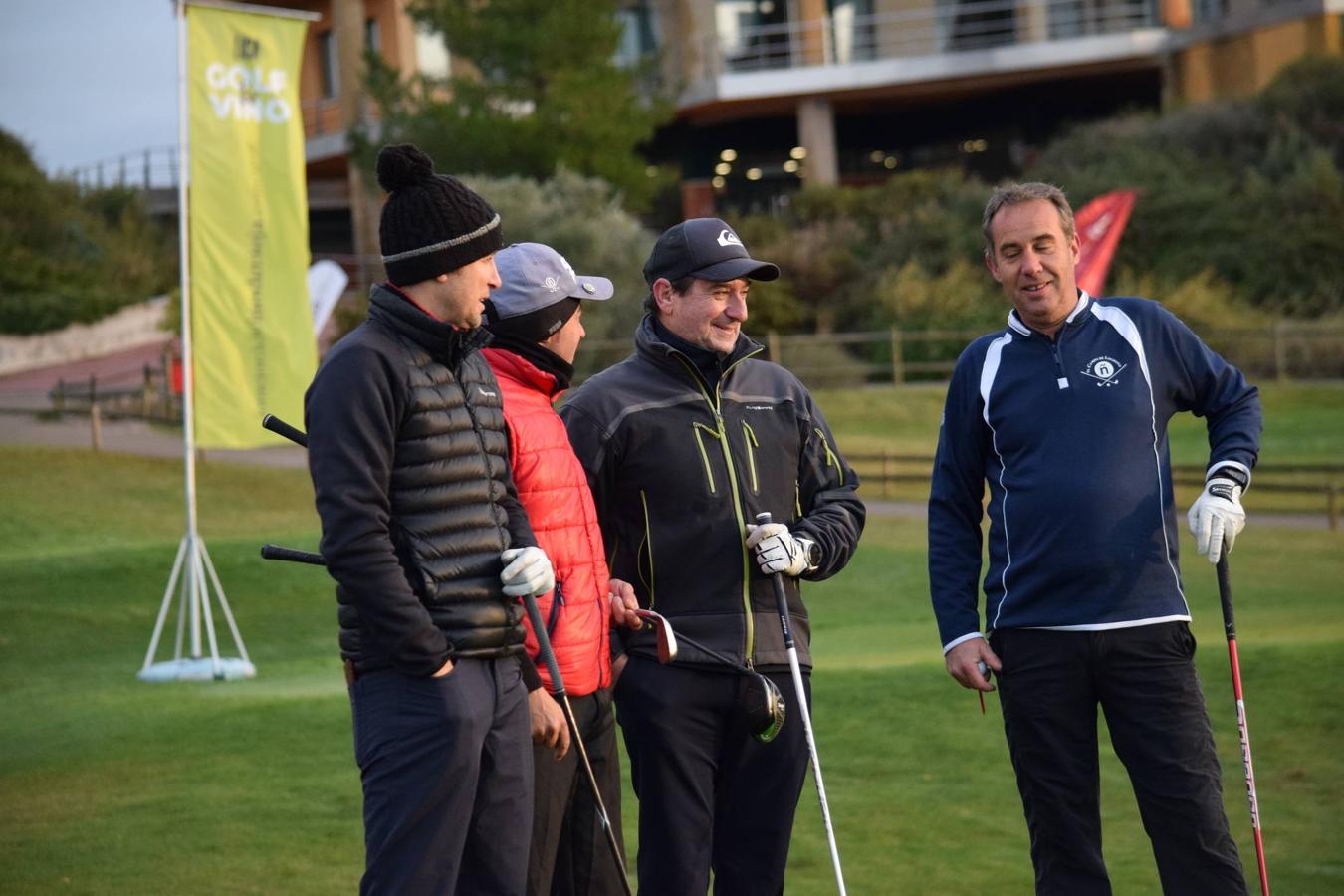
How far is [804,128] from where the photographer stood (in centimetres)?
4119

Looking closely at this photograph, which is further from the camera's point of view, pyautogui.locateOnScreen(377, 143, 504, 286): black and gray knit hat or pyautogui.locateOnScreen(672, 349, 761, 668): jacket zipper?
pyautogui.locateOnScreen(672, 349, 761, 668): jacket zipper

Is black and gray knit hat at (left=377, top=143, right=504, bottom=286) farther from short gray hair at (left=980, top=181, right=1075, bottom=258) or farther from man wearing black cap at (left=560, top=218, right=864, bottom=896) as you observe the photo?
short gray hair at (left=980, top=181, right=1075, bottom=258)

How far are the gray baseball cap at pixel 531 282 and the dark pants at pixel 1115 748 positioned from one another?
1484mm

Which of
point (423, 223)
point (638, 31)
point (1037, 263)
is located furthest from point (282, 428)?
point (638, 31)

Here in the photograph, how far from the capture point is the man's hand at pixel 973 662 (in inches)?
180

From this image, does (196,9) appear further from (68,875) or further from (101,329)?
(101,329)

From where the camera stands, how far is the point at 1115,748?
14.4ft

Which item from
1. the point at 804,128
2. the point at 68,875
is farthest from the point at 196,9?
the point at 804,128

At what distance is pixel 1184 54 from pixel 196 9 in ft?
107

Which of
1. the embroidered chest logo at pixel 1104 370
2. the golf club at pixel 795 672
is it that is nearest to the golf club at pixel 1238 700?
the embroidered chest logo at pixel 1104 370

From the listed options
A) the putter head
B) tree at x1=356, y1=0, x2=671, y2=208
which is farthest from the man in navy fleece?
→ tree at x1=356, y1=0, x2=671, y2=208

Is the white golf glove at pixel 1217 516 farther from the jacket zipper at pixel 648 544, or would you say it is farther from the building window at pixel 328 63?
the building window at pixel 328 63

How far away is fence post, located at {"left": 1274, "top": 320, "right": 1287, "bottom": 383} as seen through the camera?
96.5 feet

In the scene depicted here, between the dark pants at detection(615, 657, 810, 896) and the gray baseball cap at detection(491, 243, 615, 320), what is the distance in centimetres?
99
